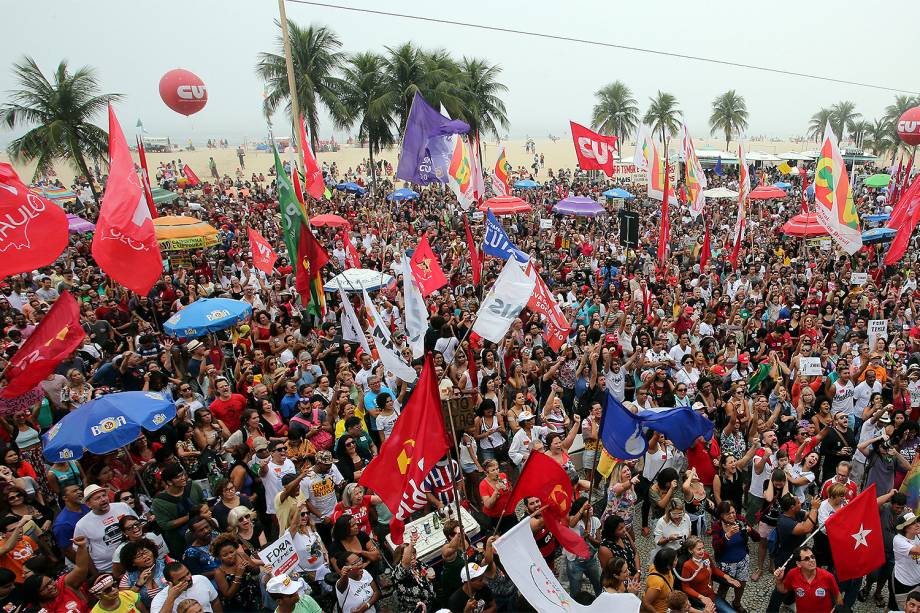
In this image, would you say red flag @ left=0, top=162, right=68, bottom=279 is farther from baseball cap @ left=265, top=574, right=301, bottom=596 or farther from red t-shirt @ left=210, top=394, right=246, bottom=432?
baseball cap @ left=265, top=574, right=301, bottom=596

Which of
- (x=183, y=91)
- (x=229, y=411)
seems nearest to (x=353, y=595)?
(x=229, y=411)

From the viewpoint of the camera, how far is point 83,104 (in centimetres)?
2303

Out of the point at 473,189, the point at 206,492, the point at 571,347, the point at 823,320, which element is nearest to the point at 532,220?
the point at 473,189

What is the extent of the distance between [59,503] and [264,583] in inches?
111

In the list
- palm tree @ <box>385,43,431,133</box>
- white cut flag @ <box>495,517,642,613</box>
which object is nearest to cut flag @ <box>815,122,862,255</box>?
white cut flag @ <box>495,517,642,613</box>

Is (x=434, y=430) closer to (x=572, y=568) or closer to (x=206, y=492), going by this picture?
(x=572, y=568)

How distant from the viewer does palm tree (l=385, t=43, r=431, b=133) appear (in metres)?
33.2

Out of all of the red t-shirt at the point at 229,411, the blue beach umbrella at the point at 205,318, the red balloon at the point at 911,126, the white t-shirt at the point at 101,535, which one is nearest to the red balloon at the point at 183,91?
the blue beach umbrella at the point at 205,318

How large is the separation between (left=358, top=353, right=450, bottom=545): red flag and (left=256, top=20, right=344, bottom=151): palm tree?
31.3 m

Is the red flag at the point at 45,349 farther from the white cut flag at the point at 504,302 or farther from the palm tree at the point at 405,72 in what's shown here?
the palm tree at the point at 405,72

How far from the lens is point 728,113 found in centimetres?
6469

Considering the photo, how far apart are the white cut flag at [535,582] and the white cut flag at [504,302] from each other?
264 cm

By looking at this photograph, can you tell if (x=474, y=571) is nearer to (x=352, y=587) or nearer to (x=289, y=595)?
(x=352, y=587)

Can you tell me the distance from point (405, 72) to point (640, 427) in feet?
102
